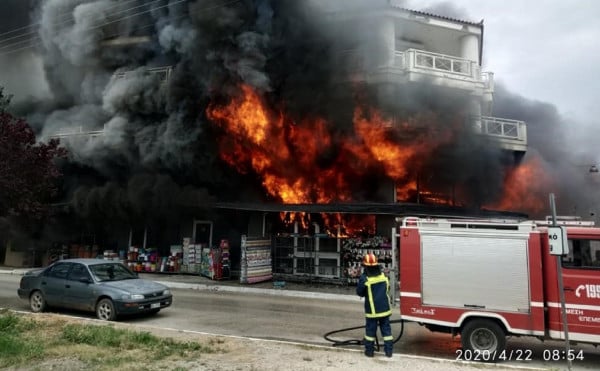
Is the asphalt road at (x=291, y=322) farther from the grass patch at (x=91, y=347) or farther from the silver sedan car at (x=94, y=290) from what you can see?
the grass patch at (x=91, y=347)

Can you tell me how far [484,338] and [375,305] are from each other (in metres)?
1.99

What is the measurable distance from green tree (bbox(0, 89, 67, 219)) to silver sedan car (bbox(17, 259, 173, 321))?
227 centimetres

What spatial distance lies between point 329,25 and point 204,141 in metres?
7.25

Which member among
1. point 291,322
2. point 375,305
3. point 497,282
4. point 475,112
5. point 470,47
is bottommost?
point 291,322

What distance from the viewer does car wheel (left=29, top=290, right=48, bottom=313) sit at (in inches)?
408

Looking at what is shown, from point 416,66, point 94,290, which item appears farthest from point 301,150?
point 94,290

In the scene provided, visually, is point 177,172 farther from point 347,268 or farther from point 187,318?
point 187,318

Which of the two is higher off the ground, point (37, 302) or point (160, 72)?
point (160, 72)

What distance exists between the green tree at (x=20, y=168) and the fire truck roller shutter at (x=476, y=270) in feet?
34.8

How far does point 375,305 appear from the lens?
6688mm

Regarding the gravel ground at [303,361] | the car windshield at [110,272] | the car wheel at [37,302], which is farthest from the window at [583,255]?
the car wheel at [37,302]

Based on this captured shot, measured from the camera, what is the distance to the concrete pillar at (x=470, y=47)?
20580mm

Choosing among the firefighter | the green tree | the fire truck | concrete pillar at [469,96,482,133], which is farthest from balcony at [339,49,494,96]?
the firefighter

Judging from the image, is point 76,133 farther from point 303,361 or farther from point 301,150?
point 303,361
